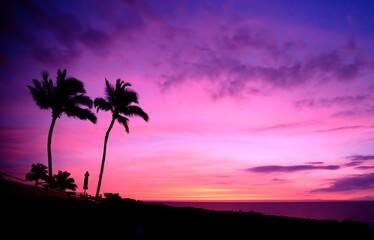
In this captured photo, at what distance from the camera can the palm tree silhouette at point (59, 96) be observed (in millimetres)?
24203

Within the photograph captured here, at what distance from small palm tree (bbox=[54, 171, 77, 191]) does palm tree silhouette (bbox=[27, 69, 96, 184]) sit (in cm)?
3539

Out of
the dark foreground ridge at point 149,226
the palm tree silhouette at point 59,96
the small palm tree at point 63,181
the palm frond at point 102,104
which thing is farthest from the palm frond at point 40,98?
the small palm tree at point 63,181

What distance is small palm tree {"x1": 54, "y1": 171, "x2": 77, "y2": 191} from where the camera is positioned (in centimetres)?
5386

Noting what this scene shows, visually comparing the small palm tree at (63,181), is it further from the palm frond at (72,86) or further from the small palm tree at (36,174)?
the palm frond at (72,86)

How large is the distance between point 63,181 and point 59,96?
3704cm

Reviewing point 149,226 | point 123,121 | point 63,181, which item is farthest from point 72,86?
point 63,181

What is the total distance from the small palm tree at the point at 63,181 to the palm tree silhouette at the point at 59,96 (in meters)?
35.4

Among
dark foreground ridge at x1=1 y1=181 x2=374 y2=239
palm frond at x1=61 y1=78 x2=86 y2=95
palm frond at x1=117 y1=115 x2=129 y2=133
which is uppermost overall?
palm frond at x1=61 y1=78 x2=86 y2=95

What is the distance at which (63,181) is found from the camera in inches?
2149

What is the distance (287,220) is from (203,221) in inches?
155

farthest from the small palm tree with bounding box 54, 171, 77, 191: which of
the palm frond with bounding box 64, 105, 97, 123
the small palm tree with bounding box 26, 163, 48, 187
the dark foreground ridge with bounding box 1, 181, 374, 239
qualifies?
the dark foreground ridge with bounding box 1, 181, 374, 239

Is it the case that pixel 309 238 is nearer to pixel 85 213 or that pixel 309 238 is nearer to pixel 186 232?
pixel 186 232

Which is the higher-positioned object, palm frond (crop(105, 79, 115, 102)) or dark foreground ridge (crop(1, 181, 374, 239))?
palm frond (crop(105, 79, 115, 102))

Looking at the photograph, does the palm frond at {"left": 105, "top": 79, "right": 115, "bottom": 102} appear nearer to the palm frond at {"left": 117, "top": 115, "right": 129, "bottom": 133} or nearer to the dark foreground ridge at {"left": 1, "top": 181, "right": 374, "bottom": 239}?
the palm frond at {"left": 117, "top": 115, "right": 129, "bottom": 133}
